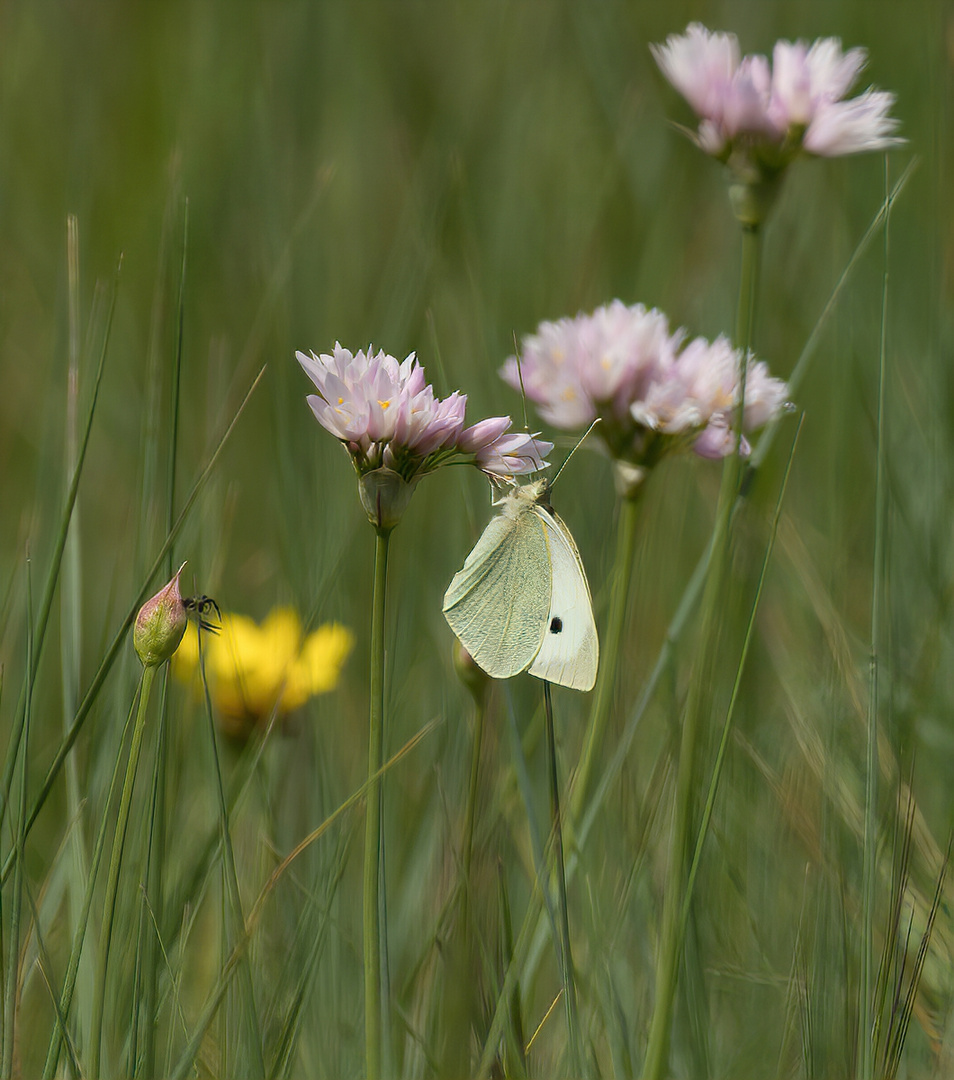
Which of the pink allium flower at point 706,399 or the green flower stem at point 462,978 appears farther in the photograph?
the pink allium flower at point 706,399

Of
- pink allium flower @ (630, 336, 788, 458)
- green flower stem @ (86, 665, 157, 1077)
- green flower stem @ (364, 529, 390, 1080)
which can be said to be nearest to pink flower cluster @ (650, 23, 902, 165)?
pink allium flower @ (630, 336, 788, 458)

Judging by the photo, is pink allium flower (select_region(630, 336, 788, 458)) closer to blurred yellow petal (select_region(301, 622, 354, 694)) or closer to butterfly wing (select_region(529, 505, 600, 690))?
butterfly wing (select_region(529, 505, 600, 690))

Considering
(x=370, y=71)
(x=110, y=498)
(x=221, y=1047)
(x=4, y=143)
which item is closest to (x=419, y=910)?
(x=221, y=1047)

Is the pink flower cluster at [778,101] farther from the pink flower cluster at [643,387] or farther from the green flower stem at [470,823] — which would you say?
the green flower stem at [470,823]

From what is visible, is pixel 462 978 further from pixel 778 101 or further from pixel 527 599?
pixel 778 101

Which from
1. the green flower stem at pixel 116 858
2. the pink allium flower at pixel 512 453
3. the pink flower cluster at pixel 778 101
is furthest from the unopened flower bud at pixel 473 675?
the pink flower cluster at pixel 778 101

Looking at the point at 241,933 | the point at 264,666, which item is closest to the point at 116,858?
the point at 241,933
